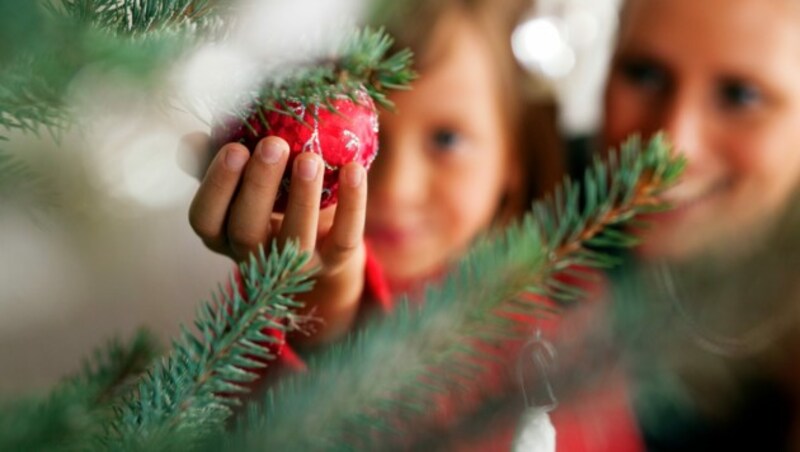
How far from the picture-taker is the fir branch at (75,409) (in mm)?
315

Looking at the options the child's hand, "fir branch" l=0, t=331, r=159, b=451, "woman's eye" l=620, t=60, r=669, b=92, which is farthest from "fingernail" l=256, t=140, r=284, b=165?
"woman's eye" l=620, t=60, r=669, b=92

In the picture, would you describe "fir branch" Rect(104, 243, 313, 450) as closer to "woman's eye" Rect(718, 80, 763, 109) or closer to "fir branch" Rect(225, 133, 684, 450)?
"fir branch" Rect(225, 133, 684, 450)

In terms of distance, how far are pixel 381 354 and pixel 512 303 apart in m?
0.06

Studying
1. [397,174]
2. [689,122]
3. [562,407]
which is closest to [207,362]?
[562,407]

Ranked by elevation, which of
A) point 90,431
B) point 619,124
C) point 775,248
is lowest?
point 90,431

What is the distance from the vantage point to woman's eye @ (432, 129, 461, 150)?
0.88m

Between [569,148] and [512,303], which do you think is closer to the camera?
[512,303]

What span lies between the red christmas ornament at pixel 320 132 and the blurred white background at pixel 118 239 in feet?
0.57

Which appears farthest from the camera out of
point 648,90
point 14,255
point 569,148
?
point 569,148

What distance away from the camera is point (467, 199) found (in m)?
0.92

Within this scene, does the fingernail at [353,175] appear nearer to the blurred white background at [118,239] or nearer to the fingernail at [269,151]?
the fingernail at [269,151]

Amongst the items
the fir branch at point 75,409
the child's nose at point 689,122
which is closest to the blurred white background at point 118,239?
the fir branch at point 75,409

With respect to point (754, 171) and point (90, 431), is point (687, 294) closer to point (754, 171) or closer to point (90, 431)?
point (754, 171)

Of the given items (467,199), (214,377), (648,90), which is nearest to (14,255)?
(467,199)
